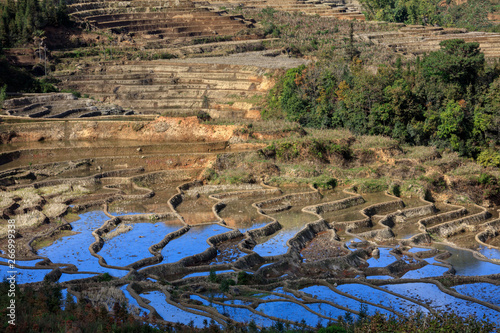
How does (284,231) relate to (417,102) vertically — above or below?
below

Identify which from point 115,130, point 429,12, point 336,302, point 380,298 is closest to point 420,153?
point 380,298

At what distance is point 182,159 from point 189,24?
40598mm

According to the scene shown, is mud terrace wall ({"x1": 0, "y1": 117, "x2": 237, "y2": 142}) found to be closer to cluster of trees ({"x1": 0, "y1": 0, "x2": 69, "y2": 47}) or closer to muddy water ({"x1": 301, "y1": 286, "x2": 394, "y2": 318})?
muddy water ({"x1": 301, "y1": 286, "x2": 394, "y2": 318})

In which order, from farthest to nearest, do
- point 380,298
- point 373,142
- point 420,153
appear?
1. point 373,142
2. point 420,153
3. point 380,298

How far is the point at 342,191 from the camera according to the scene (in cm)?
3184

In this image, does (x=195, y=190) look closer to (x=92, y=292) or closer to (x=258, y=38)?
(x=92, y=292)

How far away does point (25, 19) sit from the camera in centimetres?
6359

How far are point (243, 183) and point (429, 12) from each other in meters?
67.0

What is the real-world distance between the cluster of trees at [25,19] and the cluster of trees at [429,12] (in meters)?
44.9

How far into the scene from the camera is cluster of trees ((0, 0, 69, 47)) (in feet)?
206

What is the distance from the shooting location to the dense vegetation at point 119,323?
13.5m

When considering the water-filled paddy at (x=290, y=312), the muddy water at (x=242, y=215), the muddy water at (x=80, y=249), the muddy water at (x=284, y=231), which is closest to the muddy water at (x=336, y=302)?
the water-filled paddy at (x=290, y=312)

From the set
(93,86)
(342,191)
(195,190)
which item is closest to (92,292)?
(195,190)

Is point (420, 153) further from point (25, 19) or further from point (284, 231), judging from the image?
point (25, 19)
